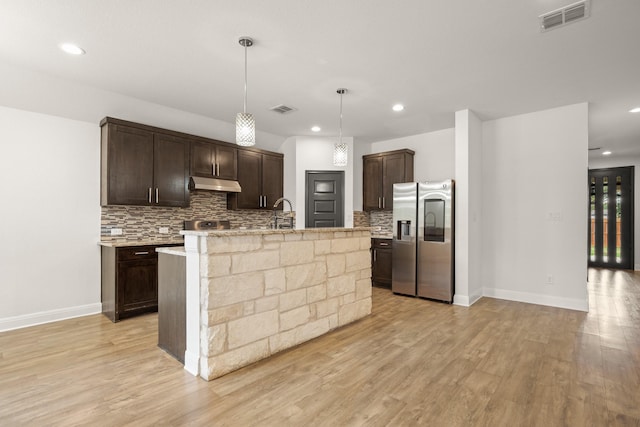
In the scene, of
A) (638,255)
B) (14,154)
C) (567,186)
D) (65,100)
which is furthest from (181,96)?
(638,255)

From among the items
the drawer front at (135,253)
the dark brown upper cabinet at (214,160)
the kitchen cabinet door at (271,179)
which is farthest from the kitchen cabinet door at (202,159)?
the drawer front at (135,253)

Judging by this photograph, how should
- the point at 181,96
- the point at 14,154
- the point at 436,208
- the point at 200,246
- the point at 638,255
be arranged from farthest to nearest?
1. the point at 638,255
2. the point at 436,208
3. the point at 181,96
4. the point at 14,154
5. the point at 200,246

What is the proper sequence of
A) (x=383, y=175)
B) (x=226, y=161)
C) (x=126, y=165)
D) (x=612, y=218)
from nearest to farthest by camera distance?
(x=126, y=165) → (x=226, y=161) → (x=383, y=175) → (x=612, y=218)

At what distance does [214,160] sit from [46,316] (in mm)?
2817

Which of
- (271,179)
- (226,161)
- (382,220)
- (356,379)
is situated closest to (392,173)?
(382,220)

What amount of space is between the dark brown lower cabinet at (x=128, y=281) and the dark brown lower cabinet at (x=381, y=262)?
3.55m

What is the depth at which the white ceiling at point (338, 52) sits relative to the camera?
2.43 meters

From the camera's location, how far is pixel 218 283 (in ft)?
8.11

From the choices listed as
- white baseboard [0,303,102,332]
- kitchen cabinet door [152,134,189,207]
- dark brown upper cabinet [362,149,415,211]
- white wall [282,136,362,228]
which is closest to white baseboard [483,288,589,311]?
dark brown upper cabinet [362,149,415,211]

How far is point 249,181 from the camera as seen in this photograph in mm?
5449

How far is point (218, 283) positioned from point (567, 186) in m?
4.76

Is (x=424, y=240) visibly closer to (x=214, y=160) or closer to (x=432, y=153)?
(x=432, y=153)

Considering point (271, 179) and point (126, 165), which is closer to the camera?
point (126, 165)

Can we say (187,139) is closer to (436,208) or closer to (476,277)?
(436,208)
